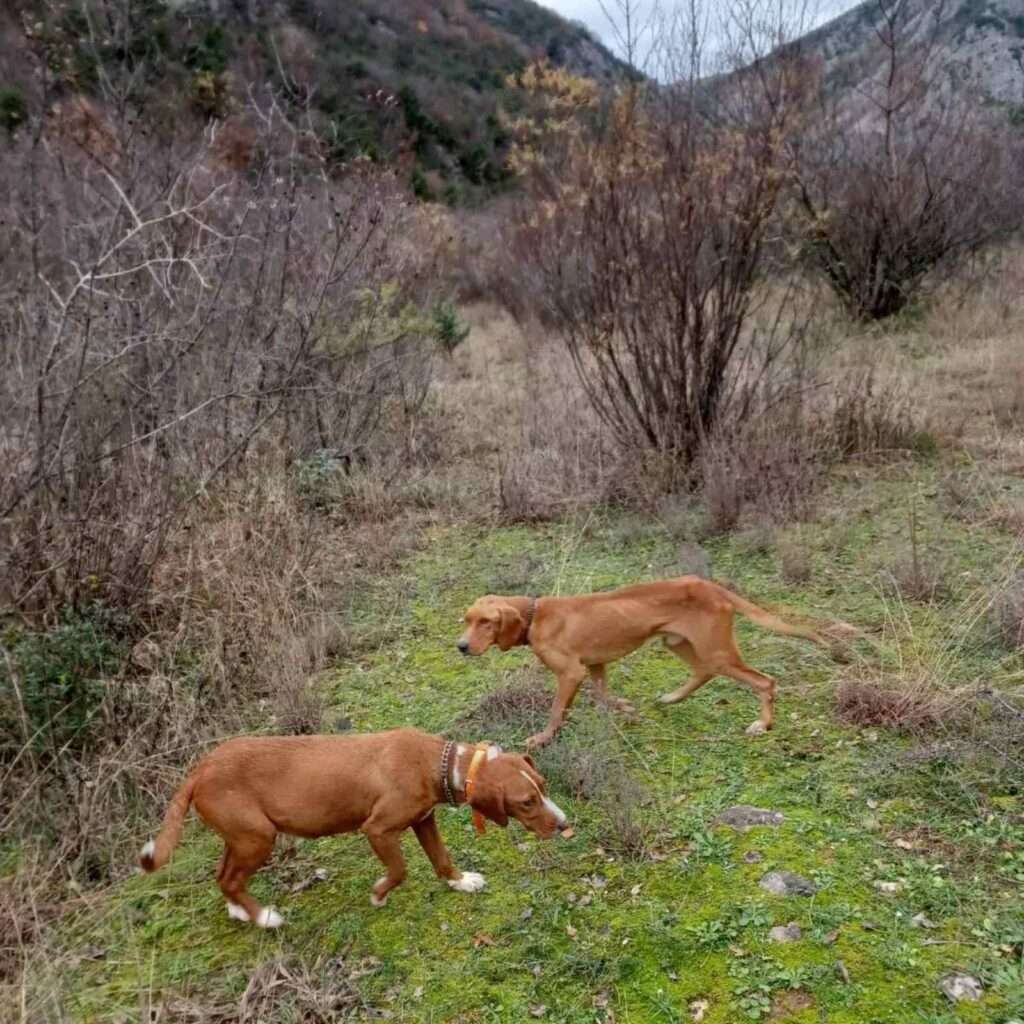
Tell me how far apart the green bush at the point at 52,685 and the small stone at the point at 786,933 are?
273 centimetres

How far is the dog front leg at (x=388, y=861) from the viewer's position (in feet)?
9.55

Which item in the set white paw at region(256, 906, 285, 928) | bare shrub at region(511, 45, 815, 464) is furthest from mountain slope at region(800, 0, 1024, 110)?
white paw at region(256, 906, 285, 928)

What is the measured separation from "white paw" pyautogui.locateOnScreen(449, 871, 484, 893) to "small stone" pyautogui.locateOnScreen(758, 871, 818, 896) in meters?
0.96

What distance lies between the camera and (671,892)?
2895 millimetres

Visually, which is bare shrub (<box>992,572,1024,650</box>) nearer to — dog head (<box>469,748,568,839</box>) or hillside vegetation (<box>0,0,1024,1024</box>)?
hillside vegetation (<box>0,0,1024,1024</box>)

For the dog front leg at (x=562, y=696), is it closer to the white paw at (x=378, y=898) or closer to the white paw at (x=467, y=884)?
the white paw at (x=467, y=884)

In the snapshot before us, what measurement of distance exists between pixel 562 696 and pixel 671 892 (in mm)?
1157

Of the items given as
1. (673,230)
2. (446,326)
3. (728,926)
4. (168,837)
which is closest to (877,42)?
(446,326)

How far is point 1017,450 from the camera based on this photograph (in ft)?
22.4

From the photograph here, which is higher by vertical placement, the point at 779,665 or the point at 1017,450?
the point at 1017,450

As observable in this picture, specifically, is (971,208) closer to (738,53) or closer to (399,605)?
(738,53)

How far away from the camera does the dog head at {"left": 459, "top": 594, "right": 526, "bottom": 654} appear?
380 centimetres

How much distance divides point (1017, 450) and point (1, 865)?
23.2 feet

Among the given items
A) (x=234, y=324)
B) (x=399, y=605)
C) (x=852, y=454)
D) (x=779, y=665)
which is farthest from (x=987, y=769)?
(x=234, y=324)
